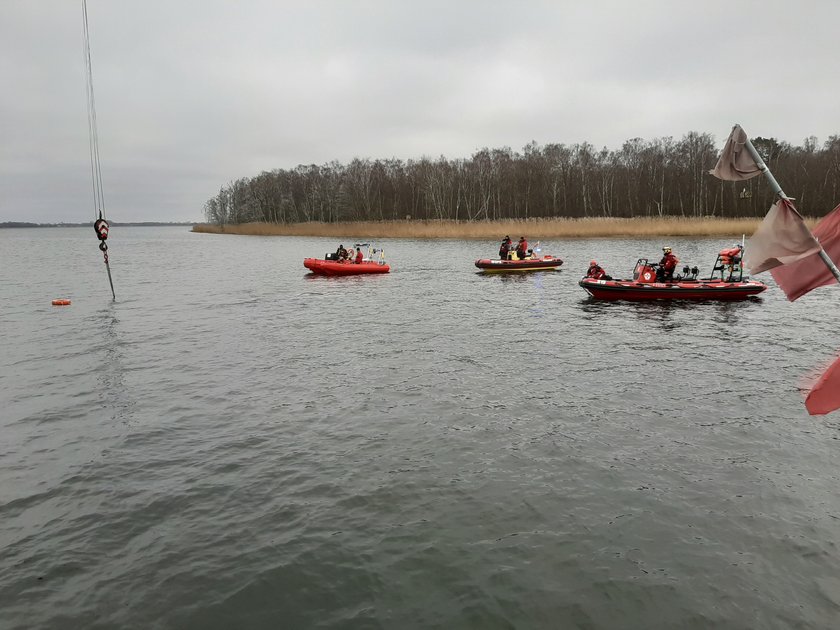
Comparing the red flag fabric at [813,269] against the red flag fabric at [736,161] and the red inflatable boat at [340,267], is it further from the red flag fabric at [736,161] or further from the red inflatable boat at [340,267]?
the red inflatable boat at [340,267]

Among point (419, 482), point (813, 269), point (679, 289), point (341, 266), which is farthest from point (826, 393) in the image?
point (341, 266)

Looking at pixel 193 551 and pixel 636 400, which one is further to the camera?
pixel 636 400

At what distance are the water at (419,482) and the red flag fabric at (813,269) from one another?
3.41m

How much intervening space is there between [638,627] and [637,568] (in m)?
0.93

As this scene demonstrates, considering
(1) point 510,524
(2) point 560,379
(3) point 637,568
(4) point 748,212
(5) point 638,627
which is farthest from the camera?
(4) point 748,212

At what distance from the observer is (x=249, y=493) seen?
7.75 m

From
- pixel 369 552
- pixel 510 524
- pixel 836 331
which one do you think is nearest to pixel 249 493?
pixel 369 552

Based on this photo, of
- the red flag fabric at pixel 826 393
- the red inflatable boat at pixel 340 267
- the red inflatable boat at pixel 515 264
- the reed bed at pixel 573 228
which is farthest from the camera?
the reed bed at pixel 573 228

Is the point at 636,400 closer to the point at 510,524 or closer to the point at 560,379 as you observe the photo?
the point at 560,379

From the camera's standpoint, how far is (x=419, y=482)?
801cm

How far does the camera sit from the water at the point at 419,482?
566 centimetres

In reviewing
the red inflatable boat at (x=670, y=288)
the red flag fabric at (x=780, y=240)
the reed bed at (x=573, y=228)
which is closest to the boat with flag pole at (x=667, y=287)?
the red inflatable boat at (x=670, y=288)

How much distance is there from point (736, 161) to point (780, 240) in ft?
2.61

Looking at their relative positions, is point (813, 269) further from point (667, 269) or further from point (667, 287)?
point (667, 269)
